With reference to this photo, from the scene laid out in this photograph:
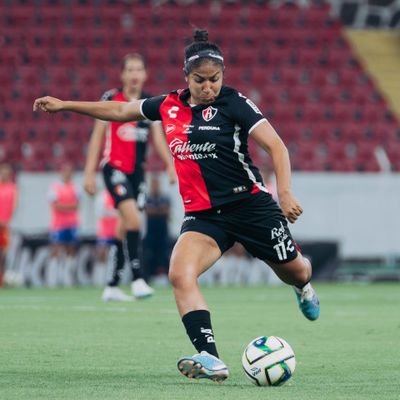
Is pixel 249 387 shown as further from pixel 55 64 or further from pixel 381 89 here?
pixel 381 89

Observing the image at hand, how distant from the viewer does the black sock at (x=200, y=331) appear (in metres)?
6.15

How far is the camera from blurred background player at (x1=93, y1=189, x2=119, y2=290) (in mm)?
18953

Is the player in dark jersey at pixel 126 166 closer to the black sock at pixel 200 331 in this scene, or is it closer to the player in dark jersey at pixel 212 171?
the player in dark jersey at pixel 212 171

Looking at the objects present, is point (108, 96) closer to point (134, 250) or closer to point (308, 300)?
point (134, 250)

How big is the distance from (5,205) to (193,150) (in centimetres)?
1292

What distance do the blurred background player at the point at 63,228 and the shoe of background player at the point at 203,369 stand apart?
509 inches

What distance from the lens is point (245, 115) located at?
655 centimetres

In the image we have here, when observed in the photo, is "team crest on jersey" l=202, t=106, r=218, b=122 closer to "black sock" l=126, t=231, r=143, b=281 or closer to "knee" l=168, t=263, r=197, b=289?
"knee" l=168, t=263, r=197, b=289

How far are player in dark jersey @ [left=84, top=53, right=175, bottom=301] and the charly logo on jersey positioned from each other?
5418mm

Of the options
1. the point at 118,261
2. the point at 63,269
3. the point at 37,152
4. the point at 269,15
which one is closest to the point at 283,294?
the point at 118,261

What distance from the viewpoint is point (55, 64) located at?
24328mm

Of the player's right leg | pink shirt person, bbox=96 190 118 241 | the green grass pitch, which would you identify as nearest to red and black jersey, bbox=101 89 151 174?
the green grass pitch

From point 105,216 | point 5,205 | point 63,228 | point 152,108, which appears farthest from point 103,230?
point 152,108

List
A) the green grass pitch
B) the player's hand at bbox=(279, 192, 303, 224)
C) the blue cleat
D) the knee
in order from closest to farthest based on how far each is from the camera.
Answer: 1. the green grass pitch
2. the player's hand at bbox=(279, 192, 303, 224)
3. the knee
4. the blue cleat
